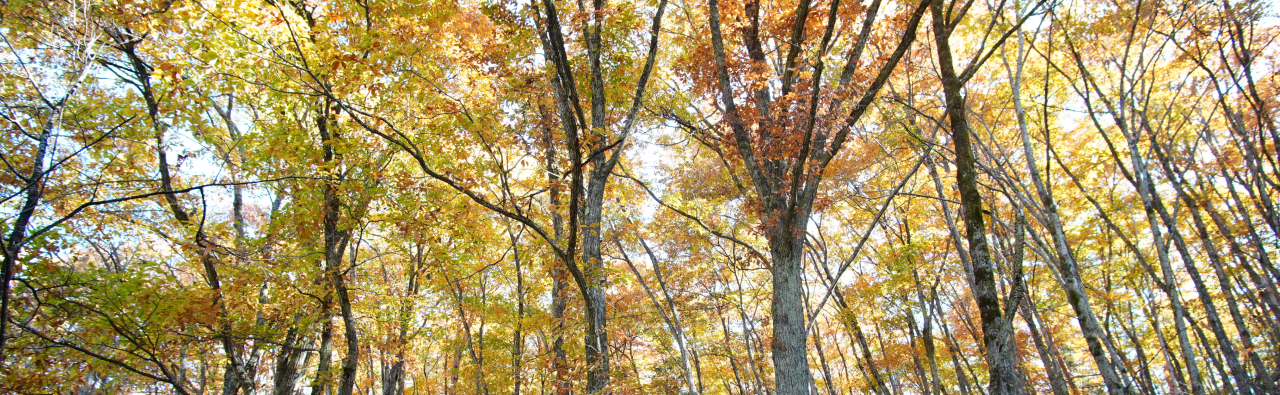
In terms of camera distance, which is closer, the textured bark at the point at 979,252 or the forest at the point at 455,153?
the textured bark at the point at 979,252

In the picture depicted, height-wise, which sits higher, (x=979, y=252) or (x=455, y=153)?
(x=455, y=153)

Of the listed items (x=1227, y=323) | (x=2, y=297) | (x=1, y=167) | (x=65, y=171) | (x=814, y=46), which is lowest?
(x=1227, y=323)

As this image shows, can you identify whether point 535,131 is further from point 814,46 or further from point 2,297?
point 2,297

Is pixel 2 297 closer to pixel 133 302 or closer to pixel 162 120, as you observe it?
pixel 133 302

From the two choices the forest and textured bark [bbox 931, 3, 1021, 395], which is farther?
the forest

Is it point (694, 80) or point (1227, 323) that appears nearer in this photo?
point (694, 80)

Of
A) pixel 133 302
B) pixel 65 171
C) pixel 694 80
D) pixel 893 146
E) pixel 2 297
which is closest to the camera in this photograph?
pixel 2 297

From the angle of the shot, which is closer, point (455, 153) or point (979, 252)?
point (979, 252)

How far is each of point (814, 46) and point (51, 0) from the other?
754 centimetres

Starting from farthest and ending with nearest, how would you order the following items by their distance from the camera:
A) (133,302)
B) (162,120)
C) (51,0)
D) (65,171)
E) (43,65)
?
(65,171) < (162,120) < (133,302) < (43,65) < (51,0)

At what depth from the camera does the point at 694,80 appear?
689 cm

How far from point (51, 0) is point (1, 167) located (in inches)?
75.2

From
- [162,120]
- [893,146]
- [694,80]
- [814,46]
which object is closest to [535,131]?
[694,80]

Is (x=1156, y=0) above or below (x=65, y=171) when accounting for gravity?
above
